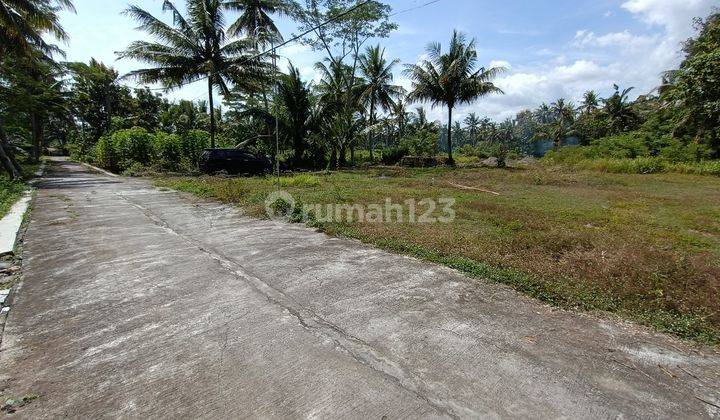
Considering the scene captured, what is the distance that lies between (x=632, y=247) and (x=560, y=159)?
2421 centimetres

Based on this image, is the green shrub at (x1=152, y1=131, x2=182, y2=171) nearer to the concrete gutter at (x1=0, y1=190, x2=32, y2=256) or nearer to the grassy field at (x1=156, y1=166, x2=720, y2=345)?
the concrete gutter at (x1=0, y1=190, x2=32, y2=256)

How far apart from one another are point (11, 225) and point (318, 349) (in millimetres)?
7136

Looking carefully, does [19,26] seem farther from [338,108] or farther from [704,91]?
[704,91]

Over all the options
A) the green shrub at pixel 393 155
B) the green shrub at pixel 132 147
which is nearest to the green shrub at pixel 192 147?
the green shrub at pixel 132 147

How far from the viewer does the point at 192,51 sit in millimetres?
18047

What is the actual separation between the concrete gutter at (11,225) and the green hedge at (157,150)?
11015 mm

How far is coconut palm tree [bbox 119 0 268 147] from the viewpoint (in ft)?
57.3

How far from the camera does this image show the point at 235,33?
63.5 ft

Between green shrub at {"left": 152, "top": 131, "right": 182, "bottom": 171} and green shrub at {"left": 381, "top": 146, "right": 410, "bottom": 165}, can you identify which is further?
green shrub at {"left": 381, "top": 146, "right": 410, "bottom": 165}

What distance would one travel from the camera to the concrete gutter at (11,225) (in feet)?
17.9

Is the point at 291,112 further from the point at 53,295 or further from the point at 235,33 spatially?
the point at 53,295

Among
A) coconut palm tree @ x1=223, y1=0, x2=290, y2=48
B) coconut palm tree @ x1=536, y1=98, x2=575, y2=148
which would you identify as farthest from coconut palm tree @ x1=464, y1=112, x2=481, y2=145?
coconut palm tree @ x1=223, y1=0, x2=290, y2=48

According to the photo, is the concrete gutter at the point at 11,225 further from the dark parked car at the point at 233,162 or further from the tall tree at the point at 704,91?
the tall tree at the point at 704,91

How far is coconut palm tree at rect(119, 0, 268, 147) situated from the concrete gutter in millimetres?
10434
